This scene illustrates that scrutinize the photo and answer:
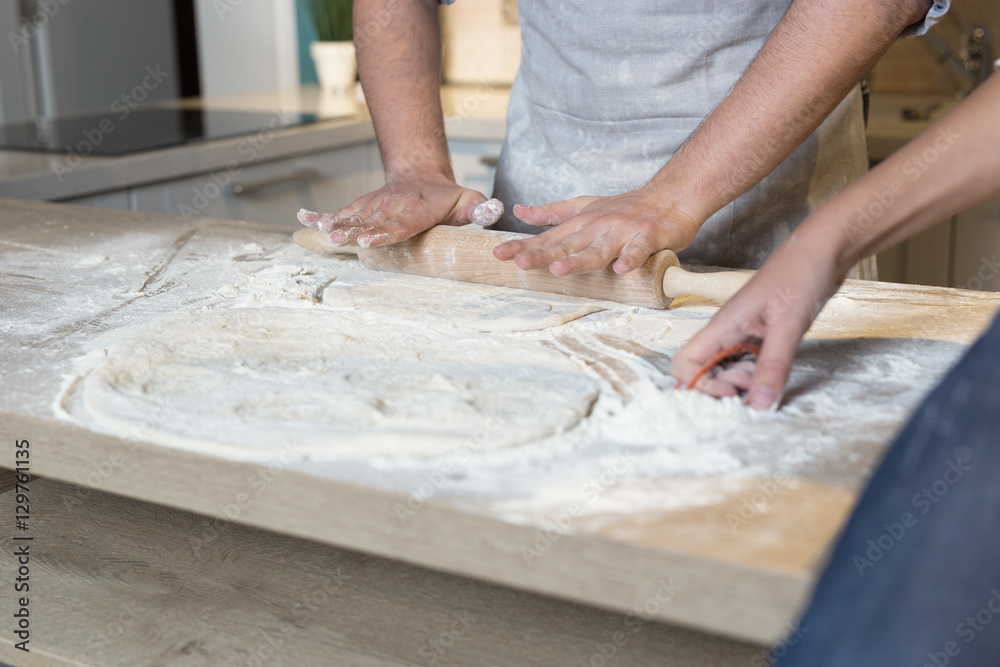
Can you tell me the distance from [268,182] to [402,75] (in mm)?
916

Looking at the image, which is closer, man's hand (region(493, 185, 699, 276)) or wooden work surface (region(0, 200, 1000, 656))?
wooden work surface (region(0, 200, 1000, 656))

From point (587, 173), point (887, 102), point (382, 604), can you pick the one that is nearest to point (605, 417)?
point (382, 604)

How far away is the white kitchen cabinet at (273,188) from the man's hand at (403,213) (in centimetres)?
95

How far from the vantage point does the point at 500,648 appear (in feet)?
2.48

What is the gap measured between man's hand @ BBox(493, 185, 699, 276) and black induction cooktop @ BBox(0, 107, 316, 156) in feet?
4.11

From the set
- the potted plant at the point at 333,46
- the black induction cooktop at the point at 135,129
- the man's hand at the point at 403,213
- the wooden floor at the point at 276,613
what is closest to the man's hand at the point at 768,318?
the wooden floor at the point at 276,613

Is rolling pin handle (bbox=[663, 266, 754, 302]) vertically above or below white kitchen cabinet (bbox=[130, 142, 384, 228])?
above

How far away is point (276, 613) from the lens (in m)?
0.80

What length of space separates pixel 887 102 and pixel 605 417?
89.6 inches

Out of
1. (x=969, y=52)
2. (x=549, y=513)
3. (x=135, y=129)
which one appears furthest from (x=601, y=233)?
(x=969, y=52)

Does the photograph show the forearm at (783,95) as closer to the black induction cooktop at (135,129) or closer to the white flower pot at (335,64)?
the black induction cooktop at (135,129)

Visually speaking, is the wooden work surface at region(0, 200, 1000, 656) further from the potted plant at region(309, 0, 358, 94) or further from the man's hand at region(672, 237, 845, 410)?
the potted plant at region(309, 0, 358, 94)

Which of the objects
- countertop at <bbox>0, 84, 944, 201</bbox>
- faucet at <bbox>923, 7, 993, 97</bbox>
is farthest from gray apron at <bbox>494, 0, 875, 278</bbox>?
faucet at <bbox>923, 7, 993, 97</bbox>

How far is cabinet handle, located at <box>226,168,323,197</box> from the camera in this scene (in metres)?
2.07
